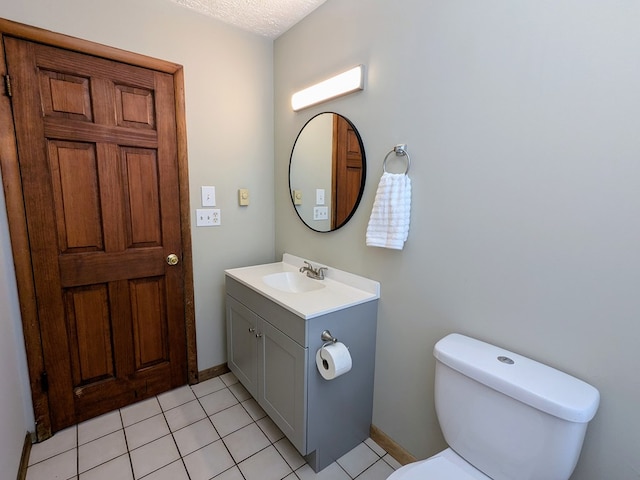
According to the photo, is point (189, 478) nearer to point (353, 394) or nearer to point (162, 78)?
point (353, 394)

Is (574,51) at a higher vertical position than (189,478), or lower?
higher

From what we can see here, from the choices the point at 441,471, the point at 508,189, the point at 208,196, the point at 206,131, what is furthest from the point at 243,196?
the point at 441,471

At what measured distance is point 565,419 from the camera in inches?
32.3

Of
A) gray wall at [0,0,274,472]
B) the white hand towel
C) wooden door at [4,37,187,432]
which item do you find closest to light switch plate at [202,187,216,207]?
gray wall at [0,0,274,472]

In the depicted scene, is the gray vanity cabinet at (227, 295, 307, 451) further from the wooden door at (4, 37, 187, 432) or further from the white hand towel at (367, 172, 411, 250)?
the white hand towel at (367, 172, 411, 250)

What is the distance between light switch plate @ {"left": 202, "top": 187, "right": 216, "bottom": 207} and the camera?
198 cm

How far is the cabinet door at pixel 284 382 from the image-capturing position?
1.39m

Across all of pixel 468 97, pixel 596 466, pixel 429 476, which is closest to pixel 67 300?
pixel 429 476

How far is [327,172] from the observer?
181 centimetres

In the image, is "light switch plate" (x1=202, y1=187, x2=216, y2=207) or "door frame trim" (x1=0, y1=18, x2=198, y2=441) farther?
"light switch plate" (x1=202, y1=187, x2=216, y2=207)

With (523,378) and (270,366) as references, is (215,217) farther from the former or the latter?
(523,378)

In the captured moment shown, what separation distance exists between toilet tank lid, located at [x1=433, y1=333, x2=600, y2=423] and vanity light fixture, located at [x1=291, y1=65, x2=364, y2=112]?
129 centimetres

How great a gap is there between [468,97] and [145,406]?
243 cm

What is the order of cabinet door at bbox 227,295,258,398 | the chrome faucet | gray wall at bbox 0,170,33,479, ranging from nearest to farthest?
1. gray wall at bbox 0,170,33,479
2. cabinet door at bbox 227,295,258,398
3. the chrome faucet
